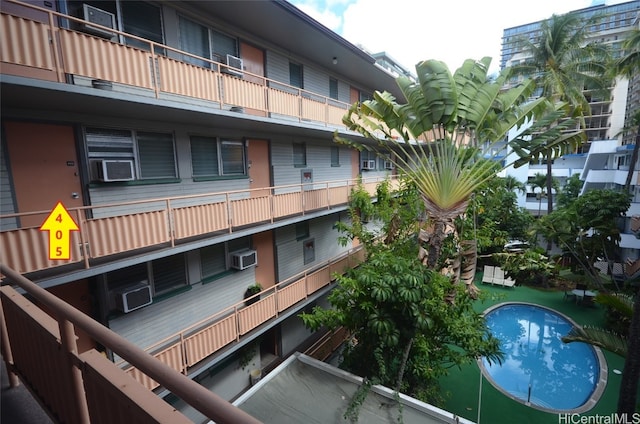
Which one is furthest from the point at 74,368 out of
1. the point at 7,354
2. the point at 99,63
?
the point at 99,63

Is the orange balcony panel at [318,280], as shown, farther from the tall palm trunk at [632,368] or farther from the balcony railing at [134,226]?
the tall palm trunk at [632,368]

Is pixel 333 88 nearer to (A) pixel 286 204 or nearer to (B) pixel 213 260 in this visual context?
(A) pixel 286 204

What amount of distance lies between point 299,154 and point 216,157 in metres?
3.89

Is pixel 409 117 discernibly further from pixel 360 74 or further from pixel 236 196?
pixel 360 74

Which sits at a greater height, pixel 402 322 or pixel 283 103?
pixel 283 103

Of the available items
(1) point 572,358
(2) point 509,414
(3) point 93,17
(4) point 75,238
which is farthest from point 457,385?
(3) point 93,17

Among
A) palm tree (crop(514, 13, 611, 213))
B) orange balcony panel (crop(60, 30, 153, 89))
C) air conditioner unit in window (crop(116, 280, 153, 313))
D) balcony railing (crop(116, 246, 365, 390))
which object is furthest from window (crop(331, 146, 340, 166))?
palm tree (crop(514, 13, 611, 213))

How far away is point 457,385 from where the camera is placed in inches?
435

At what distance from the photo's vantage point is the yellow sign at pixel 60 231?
4773mm

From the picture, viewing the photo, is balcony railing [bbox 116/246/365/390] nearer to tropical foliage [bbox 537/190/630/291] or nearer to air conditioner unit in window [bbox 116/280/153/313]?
air conditioner unit in window [bbox 116/280/153/313]

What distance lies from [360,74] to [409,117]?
7.81 meters

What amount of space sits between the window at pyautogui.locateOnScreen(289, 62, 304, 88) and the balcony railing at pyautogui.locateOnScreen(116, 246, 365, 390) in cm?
712

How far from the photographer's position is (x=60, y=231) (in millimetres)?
4844

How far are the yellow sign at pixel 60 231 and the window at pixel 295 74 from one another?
8501 millimetres
